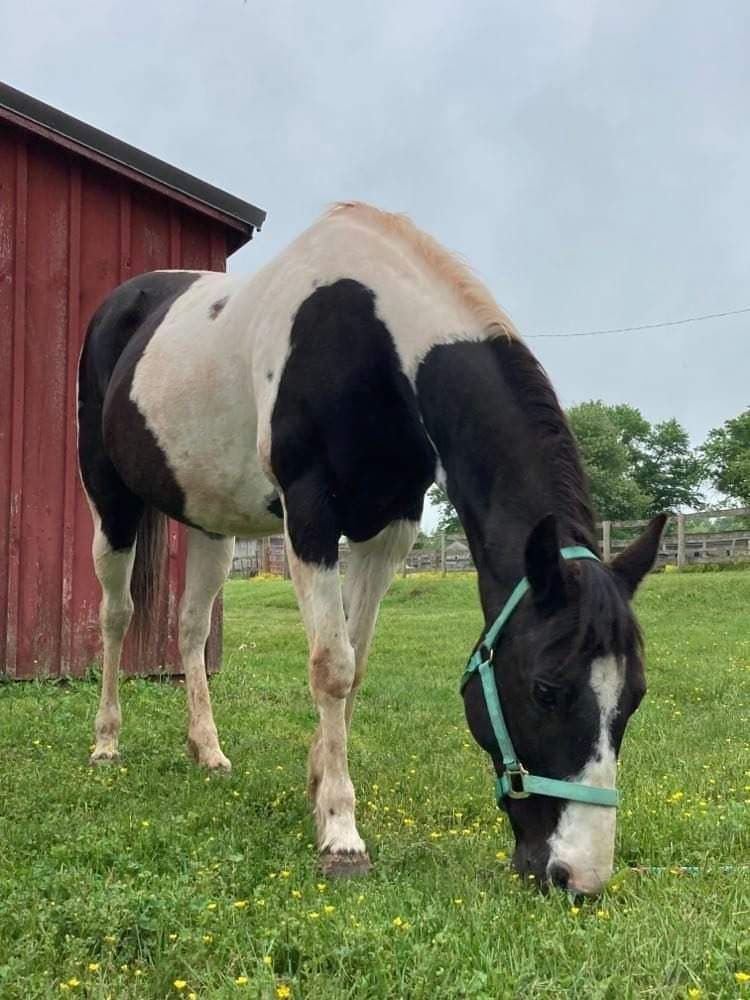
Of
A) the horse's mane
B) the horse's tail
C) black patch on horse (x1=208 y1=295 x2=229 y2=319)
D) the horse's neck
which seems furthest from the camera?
the horse's tail

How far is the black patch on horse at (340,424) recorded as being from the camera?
10.6 feet

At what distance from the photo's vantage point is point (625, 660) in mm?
2379

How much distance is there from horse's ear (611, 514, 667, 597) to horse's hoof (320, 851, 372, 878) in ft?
4.06

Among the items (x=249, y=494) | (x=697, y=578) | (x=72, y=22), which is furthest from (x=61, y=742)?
(x=697, y=578)

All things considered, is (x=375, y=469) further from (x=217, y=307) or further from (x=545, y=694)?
(x=217, y=307)

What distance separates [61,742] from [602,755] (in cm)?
363

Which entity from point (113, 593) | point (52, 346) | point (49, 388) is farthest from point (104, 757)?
point (52, 346)

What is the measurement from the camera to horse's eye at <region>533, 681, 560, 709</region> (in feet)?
7.88

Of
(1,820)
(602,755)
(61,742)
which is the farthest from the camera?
(61,742)

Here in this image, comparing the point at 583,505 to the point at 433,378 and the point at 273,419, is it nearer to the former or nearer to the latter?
the point at 433,378

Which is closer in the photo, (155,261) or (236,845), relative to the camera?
(236,845)

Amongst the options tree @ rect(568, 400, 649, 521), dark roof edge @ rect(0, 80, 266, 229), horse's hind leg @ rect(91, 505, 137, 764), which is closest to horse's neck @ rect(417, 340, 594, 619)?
horse's hind leg @ rect(91, 505, 137, 764)

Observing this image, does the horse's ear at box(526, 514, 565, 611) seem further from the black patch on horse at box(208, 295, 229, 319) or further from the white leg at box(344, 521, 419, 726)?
the black patch on horse at box(208, 295, 229, 319)

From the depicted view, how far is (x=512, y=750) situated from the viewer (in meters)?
2.55
